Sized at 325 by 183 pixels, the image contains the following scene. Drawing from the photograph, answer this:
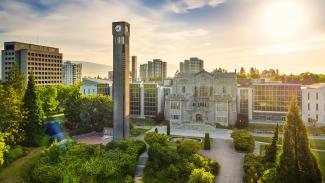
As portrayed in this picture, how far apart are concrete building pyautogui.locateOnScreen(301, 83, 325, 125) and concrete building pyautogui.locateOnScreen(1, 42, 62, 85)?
99184mm

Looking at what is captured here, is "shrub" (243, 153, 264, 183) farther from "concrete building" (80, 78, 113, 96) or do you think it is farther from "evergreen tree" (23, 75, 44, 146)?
"concrete building" (80, 78, 113, 96)

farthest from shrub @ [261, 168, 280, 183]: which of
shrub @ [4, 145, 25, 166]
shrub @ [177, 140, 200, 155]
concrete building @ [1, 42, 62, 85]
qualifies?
concrete building @ [1, 42, 62, 85]

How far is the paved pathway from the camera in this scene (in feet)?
103

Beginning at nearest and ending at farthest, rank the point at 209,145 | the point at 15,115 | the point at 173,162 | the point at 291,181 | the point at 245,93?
the point at 291,181
the point at 173,162
the point at 15,115
the point at 209,145
the point at 245,93

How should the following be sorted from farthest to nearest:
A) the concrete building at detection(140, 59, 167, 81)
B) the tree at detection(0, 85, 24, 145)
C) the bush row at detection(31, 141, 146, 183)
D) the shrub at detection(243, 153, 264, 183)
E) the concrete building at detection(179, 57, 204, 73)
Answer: the concrete building at detection(140, 59, 167, 81)
the concrete building at detection(179, 57, 204, 73)
the tree at detection(0, 85, 24, 145)
the bush row at detection(31, 141, 146, 183)
the shrub at detection(243, 153, 264, 183)

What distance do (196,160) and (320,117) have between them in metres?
41.4

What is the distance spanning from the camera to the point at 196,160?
32.3 meters

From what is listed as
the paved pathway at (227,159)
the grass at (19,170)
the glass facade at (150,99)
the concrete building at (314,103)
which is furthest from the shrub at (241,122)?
the grass at (19,170)

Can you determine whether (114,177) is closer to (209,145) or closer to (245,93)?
(209,145)

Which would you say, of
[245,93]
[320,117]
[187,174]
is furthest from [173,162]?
[320,117]

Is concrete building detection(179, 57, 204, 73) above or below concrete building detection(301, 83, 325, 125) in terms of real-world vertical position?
above

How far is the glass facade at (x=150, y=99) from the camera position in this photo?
69.6 metres

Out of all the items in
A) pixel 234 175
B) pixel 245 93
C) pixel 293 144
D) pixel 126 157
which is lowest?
pixel 234 175

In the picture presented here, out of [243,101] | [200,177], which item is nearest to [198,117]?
[243,101]
